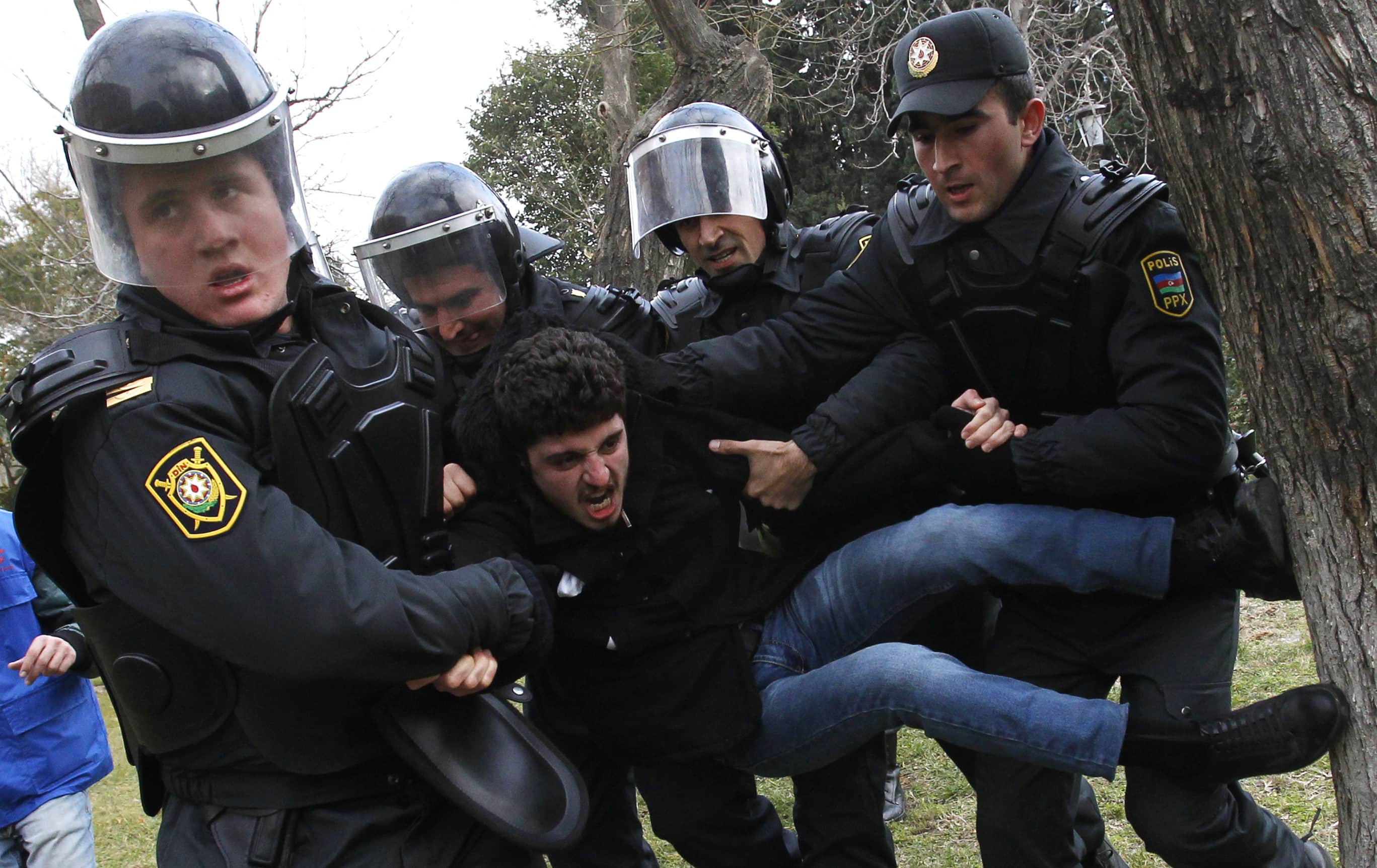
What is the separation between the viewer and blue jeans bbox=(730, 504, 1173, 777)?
7.67ft

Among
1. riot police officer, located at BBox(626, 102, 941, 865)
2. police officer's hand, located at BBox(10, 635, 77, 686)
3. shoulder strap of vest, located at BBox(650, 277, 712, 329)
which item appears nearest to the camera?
riot police officer, located at BBox(626, 102, 941, 865)

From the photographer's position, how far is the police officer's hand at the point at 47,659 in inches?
144

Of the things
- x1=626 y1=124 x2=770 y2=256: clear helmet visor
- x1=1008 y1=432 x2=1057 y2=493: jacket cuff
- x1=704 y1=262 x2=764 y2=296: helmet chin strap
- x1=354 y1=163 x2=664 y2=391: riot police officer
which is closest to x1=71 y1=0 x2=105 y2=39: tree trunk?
x1=354 y1=163 x2=664 y2=391: riot police officer

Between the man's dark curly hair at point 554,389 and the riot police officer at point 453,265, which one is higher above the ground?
the riot police officer at point 453,265

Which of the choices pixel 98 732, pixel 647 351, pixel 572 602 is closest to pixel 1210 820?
pixel 572 602

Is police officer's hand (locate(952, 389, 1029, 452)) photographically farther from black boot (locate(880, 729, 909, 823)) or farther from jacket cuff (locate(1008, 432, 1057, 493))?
black boot (locate(880, 729, 909, 823))

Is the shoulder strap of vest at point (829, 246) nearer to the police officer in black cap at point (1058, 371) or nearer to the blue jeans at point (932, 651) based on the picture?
the police officer in black cap at point (1058, 371)

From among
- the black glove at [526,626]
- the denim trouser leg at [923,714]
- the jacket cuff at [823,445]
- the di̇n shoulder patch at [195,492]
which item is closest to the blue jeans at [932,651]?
the denim trouser leg at [923,714]

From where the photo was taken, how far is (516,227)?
3.36 metres

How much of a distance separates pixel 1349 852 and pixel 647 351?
2055mm

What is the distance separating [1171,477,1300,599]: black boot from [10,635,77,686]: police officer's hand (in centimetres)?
324

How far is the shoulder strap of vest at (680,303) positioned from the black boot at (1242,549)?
151 centimetres

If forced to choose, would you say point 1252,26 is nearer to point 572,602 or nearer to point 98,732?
point 572,602

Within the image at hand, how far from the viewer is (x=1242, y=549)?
2.31 meters
